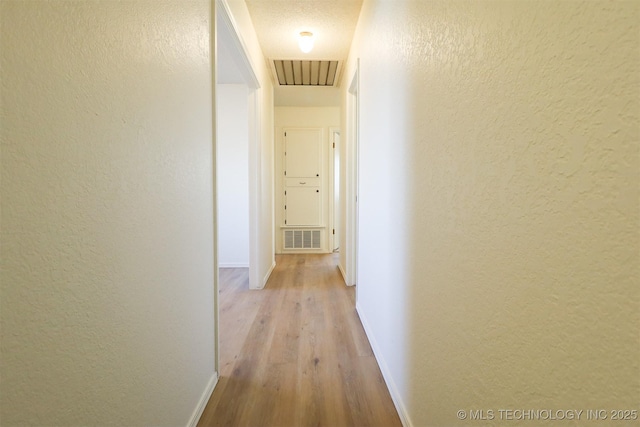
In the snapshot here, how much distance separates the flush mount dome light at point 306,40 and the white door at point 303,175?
229cm

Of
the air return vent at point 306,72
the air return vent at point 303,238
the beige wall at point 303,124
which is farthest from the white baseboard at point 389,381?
the beige wall at point 303,124

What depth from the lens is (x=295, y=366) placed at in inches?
68.5

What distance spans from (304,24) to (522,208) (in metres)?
2.63

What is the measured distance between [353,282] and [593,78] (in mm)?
3037

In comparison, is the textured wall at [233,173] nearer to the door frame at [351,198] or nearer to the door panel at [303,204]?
the door panel at [303,204]

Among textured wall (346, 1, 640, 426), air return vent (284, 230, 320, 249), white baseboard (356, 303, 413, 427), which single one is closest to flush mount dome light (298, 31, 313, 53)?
textured wall (346, 1, 640, 426)

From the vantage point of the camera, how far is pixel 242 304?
2.77 m

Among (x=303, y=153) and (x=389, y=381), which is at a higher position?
(x=303, y=153)

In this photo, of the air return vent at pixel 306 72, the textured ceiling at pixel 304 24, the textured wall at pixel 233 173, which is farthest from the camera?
the textured wall at pixel 233 173

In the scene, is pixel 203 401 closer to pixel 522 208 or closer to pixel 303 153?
pixel 522 208

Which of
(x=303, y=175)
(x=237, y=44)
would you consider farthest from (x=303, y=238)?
(x=237, y=44)

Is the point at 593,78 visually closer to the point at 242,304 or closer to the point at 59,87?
the point at 59,87

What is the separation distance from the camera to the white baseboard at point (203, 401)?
127 cm

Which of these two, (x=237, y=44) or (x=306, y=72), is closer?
(x=237, y=44)
